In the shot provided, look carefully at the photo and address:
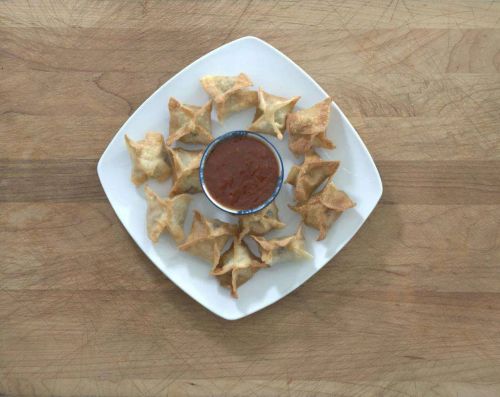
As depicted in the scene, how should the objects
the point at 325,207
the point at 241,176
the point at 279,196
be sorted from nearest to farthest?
the point at 241,176
the point at 325,207
the point at 279,196

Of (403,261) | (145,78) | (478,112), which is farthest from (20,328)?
(478,112)

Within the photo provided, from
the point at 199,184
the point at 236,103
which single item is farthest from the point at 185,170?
the point at 236,103

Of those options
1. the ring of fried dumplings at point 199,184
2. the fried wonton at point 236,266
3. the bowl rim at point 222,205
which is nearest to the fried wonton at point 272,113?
the ring of fried dumplings at point 199,184

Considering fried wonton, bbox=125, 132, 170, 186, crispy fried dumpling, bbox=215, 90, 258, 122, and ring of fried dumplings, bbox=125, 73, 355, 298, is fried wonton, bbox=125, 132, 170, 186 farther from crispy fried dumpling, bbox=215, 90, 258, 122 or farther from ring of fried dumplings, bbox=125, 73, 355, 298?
crispy fried dumpling, bbox=215, 90, 258, 122

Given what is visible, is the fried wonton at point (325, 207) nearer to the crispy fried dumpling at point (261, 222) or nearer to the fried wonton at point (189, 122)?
the crispy fried dumpling at point (261, 222)

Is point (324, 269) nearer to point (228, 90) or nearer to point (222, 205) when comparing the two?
point (222, 205)

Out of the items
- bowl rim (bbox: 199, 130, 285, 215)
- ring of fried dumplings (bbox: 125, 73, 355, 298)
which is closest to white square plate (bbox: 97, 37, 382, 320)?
ring of fried dumplings (bbox: 125, 73, 355, 298)
